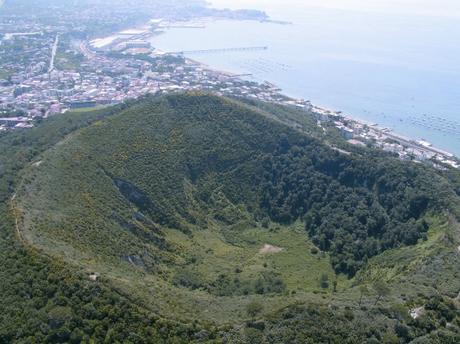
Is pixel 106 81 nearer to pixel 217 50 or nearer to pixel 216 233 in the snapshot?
pixel 217 50

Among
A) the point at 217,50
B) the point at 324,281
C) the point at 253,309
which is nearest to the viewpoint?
the point at 253,309

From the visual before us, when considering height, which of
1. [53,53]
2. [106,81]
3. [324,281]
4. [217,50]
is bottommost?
[217,50]

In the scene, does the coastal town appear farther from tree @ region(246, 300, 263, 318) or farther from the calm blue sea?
tree @ region(246, 300, 263, 318)

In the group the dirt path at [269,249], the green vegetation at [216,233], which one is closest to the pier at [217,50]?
the green vegetation at [216,233]

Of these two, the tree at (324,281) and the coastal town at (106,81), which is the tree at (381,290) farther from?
the coastal town at (106,81)

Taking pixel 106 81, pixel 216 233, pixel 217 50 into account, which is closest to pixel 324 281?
pixel 216 233
